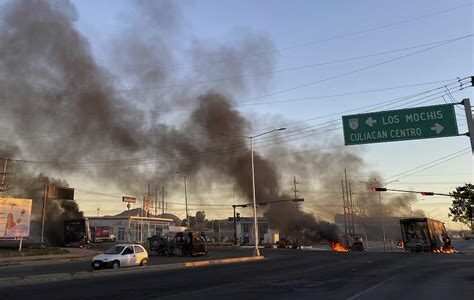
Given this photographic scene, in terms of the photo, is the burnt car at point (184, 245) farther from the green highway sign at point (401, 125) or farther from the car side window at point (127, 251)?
the green highway sign at point (401, 125)

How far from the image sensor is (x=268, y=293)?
479 inches

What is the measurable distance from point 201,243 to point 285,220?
104ft

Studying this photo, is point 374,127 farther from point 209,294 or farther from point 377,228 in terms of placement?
point 377,228

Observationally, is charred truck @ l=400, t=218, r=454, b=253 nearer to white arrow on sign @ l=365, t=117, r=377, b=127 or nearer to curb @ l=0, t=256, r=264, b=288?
curb @ l=0, t=256, r=264, b=288

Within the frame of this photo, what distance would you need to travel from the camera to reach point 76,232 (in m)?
51.3

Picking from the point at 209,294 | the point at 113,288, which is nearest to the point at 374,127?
the point at 209,294

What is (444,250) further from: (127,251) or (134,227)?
(134,227)

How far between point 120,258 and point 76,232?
101 ft

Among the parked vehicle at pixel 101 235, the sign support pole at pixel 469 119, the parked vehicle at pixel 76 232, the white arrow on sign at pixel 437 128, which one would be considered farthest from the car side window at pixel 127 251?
the parked vehicle at pixel 101 235

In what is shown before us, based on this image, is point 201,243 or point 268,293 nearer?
point 268,293

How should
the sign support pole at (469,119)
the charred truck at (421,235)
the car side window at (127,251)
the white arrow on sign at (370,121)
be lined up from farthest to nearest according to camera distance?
the charred truck at (421,235) → the car side window at (127,251) → the white arrow on sign at (370,121) → the sign support pole at (469,119)

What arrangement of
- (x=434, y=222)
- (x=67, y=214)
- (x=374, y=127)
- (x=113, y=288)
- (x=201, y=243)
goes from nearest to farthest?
(x=113, y=288) < (x=374, y=127) < (x=201, y=243) < (x=434, y=222) < (x=67, y=214)

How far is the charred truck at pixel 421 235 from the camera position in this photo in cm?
4291

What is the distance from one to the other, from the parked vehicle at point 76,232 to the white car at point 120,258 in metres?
28.7
